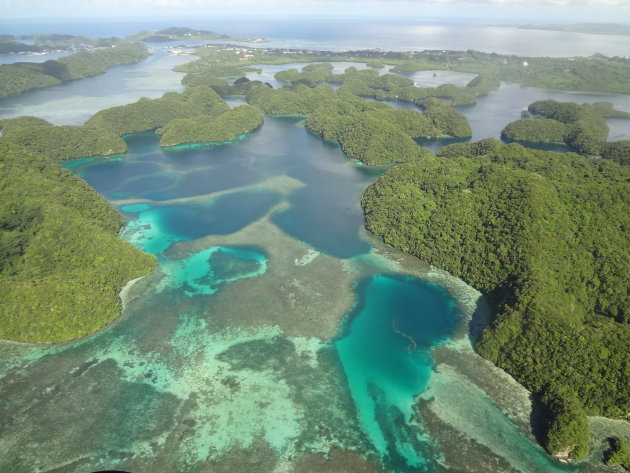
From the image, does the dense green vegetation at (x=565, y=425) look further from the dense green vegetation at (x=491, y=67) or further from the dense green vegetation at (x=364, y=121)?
the dense green vegetation at (x=491, y=67)

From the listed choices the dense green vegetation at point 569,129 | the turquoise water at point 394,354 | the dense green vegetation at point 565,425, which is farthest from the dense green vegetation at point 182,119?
the dense green vegetation at point 565,425

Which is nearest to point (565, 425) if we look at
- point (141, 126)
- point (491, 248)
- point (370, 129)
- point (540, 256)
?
point (540, 256)

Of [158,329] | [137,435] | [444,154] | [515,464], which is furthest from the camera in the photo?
[444,154]

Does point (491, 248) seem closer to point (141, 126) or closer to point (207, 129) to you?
point (207, 129)

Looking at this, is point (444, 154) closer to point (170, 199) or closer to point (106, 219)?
point (170, 199)

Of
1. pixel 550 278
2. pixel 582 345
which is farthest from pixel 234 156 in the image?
pixel 582 345

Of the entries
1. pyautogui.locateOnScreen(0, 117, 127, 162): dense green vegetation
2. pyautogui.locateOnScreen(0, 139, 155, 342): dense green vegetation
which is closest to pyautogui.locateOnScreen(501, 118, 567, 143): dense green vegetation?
pyautogui.locateOnScreen(0, 139, 155, 342): dense green vegetation
